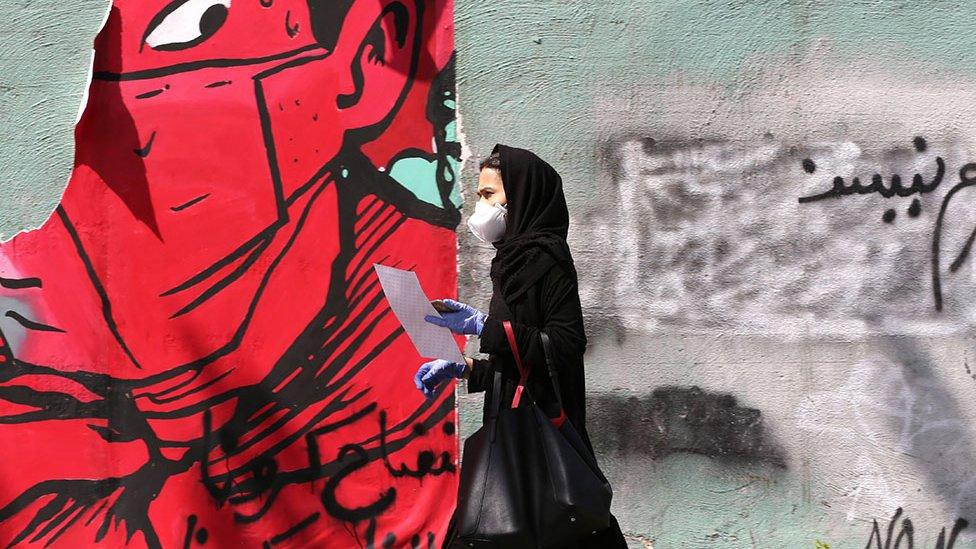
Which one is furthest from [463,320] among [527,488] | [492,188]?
[527,488]

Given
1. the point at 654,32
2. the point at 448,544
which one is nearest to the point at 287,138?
the point at 654,32

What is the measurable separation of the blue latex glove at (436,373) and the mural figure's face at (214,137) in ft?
4.73

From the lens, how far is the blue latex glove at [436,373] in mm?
3184

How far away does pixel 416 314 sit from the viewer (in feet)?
10.1

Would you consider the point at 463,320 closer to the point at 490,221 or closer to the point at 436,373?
the point at 436,373

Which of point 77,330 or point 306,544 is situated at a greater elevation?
point 77,330

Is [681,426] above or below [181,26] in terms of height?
below

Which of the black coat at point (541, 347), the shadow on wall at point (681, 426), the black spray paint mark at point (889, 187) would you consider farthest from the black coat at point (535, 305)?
the black spray paint mark at point (889, 187)

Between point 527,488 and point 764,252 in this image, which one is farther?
point 764,252

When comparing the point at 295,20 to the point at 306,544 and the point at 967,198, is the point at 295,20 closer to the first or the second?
the point at 306,544

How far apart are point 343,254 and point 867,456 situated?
228 centimetres

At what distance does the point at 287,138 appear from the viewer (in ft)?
14.9

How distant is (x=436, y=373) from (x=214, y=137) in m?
1.87
